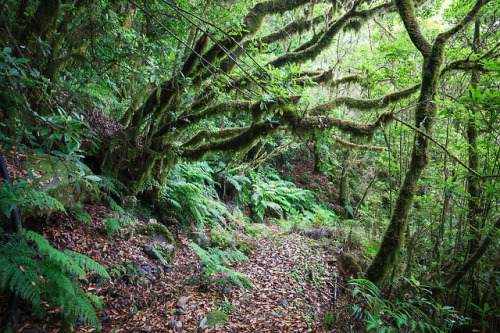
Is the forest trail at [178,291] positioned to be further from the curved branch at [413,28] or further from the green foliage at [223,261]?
the curved branch at [413,28]

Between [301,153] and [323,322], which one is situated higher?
[301,153]

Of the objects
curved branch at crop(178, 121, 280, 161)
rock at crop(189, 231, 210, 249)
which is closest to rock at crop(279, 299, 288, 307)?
rock at crop(189, 231, 210, 249)

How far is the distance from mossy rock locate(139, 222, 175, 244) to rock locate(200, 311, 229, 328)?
2.19 metres

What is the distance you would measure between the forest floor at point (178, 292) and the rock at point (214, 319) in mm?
65

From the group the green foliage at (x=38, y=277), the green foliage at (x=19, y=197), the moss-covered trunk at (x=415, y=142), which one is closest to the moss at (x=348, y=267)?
the moss-covered trunk at (x=415, y=142)

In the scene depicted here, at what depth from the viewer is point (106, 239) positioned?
4.22 m

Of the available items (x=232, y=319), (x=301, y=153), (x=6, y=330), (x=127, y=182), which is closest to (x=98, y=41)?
(x=127, y=182)

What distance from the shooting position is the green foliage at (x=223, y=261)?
4.30 metres

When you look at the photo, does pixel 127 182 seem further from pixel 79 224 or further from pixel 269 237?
pixel 269 237

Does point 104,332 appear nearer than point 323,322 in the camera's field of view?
Yes

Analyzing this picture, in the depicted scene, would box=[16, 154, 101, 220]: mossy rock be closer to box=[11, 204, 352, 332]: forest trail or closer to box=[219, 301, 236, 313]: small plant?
box=[11, 204, 352, 332]: forest trail

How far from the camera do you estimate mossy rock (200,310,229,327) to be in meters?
3.27

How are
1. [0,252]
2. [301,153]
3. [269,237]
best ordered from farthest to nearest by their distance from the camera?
[301,153] < [269,237] < [0,252]

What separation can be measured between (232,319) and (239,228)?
14.4 feet
